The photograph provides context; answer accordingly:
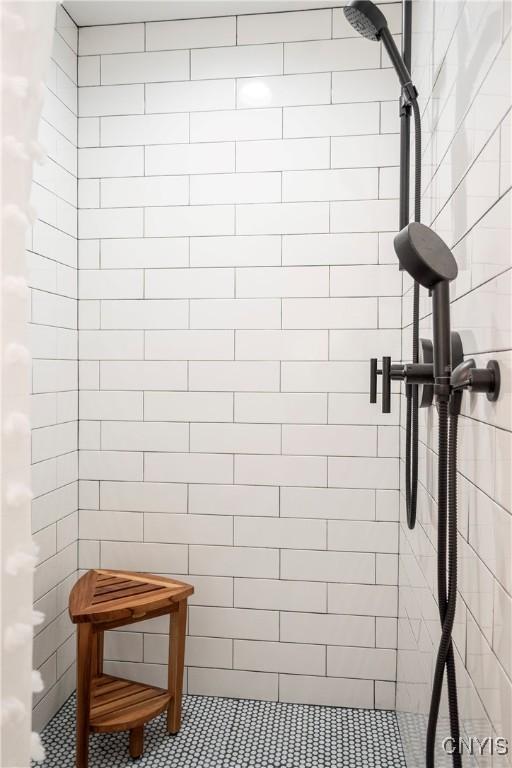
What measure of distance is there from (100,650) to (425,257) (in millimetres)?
1841

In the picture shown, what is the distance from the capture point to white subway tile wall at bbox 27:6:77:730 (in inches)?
74.7

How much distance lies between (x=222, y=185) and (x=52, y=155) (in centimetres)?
59

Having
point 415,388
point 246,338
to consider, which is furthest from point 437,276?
point 246,338

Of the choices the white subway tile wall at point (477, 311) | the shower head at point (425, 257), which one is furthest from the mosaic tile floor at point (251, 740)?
the shower head at point (425, 257)

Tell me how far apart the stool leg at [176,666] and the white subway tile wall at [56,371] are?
43cm

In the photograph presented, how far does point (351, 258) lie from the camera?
6.69ft

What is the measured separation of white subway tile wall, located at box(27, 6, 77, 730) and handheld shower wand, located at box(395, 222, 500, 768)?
1.37 metres

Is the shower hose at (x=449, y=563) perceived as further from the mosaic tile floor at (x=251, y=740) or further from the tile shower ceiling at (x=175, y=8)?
the tile shower ceiling at (x=175, y=8)

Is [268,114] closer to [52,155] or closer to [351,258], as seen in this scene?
[351,258]

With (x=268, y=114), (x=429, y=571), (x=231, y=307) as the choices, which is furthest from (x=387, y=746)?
(x=268, y=114)

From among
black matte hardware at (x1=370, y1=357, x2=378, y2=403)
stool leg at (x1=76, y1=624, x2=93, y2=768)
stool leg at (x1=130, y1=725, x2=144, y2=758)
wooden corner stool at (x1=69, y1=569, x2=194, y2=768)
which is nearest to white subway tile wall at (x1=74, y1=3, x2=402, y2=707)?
wooden corner stool at (x1=69, y1=569, x2=194, y2=768)

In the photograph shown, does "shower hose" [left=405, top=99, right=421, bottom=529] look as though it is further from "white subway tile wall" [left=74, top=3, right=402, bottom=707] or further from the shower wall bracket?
"white subway tile wall" [left=74, top=3, right=402, bottom=707]

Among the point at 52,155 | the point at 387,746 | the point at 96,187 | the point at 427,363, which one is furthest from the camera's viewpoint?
the point at 96,187

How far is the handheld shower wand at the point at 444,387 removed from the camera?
33.2 inches
